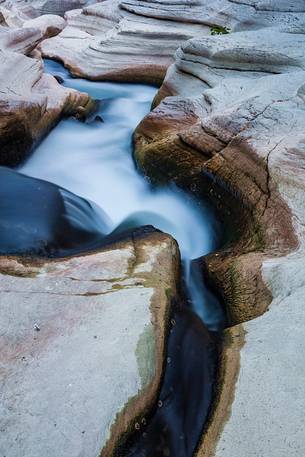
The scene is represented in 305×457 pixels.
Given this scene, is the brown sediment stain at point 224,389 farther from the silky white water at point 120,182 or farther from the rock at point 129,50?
the rock at point 129,50

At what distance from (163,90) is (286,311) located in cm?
527

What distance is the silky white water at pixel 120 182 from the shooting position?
469 cm

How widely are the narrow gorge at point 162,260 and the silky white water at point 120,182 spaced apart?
0.03 m

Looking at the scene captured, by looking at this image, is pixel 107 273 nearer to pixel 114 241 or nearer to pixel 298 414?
pixel 114 241

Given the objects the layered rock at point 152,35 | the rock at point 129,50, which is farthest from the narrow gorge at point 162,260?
the rock at point 129,50

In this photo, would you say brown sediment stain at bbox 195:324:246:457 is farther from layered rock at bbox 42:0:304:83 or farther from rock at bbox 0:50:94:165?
layered rock at bbox 42:0:304:83

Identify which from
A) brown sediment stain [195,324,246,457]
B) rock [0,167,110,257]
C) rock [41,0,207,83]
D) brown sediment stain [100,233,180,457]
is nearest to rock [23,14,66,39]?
rock [41,0,207,83]

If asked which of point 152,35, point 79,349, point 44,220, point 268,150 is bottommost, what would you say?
point 152,35

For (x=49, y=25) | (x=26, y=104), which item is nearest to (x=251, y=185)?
(x=26, y=104)

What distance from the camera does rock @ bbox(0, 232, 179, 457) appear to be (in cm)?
219

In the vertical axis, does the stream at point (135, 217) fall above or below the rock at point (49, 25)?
above

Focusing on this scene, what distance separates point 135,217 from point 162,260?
5.36 feet

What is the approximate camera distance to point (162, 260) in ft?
11.9

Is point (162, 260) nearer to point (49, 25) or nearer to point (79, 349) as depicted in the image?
point (79, 349)
